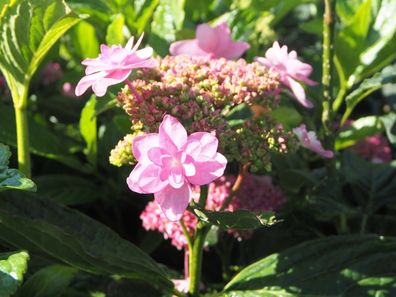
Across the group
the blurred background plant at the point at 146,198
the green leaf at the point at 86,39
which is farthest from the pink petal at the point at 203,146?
the green leaf at the point at 86,39

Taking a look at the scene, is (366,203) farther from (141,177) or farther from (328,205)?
(141,177)

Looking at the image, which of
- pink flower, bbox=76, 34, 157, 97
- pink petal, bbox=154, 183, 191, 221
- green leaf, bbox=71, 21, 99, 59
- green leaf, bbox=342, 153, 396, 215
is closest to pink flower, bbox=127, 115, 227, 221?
pink petal, bbox=154, 183, 191, 221

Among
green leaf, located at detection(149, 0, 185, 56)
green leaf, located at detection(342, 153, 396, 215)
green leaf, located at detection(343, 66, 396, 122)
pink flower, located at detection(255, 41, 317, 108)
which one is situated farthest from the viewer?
green leaf, located at detection(149, 0, 185, 56)

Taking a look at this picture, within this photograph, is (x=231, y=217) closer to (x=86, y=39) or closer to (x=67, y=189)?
(x=67, y=189)

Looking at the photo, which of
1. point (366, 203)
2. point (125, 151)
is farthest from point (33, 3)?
point (366, 203)

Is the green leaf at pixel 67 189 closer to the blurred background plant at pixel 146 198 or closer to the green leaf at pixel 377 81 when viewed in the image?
the blurred background plant at pixel 146 198

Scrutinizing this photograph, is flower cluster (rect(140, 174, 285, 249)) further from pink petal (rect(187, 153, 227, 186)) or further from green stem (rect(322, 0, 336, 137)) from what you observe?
pink petal (rect(187, 153, 227, 186))

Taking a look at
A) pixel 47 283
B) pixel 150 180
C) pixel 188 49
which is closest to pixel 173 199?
pixel 150 180
